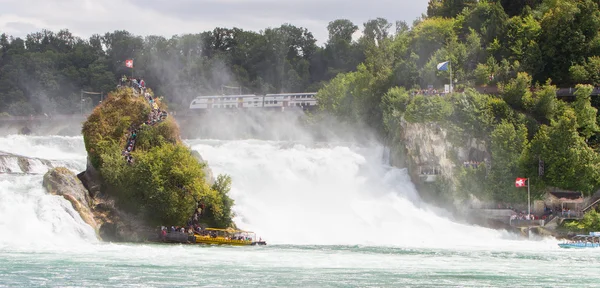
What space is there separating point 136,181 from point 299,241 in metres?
10.6

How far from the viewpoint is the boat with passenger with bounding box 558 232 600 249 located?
67562 millimetres

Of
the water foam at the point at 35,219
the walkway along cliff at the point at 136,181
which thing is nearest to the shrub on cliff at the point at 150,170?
the walkway along cliff at the point at 136,181

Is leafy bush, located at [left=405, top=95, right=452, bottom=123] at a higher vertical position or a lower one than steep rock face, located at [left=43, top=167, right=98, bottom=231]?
higher

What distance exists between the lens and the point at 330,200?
75.6 m

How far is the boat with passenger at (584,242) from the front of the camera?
6756cm

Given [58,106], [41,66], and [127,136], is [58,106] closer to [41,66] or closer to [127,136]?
[41,66]

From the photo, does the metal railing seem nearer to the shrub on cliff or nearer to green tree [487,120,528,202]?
green tree [487,120,528,202]

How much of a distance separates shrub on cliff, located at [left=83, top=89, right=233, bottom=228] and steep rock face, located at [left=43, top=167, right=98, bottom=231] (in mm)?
2056

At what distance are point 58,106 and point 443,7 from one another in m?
56.7

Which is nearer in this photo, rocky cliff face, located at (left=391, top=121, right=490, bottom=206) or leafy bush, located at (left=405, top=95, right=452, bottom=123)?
rocky cliff face, located at (left=391, top=121, right=490, bottom=206)

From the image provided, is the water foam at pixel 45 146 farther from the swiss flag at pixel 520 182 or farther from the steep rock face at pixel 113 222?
the swiss flag at pixel 520 182

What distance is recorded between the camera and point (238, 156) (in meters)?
80.9

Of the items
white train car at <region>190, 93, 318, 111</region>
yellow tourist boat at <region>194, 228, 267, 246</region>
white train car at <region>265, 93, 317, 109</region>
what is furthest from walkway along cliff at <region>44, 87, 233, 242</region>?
white train car at <region>265, 93, 317, 109</region>

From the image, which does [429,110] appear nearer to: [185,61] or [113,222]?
[113,222]
